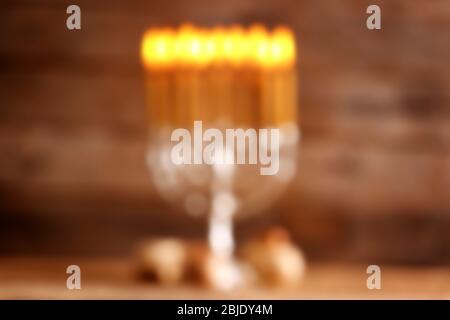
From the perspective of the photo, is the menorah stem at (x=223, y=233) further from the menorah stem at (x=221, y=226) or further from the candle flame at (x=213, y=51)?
the candle flame at (x=213, y=51)

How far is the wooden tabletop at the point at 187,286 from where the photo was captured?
3.23 feet

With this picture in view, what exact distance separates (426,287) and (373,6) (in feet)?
2.41

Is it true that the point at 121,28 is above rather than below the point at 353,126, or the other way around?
above

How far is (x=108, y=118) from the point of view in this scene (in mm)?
1634

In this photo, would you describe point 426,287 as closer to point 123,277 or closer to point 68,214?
point 123,277

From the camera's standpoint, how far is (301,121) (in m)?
1.62

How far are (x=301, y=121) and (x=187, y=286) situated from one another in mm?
657

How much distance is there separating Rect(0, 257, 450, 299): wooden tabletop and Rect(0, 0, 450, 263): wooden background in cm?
40

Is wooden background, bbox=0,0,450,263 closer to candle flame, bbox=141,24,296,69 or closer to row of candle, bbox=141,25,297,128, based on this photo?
row of candle, bbox=141,25,297,128

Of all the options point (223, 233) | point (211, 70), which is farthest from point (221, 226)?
point (211, 70)

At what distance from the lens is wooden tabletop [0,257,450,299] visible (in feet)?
3.23

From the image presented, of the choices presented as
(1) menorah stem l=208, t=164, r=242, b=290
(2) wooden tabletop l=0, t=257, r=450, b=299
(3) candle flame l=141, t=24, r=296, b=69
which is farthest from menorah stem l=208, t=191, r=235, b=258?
(3) candle flame l=141, t=24, r=296, b=69

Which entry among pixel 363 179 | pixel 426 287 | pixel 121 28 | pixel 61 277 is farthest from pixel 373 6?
pixel 61 277

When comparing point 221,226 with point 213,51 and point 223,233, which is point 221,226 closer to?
point 223,233
